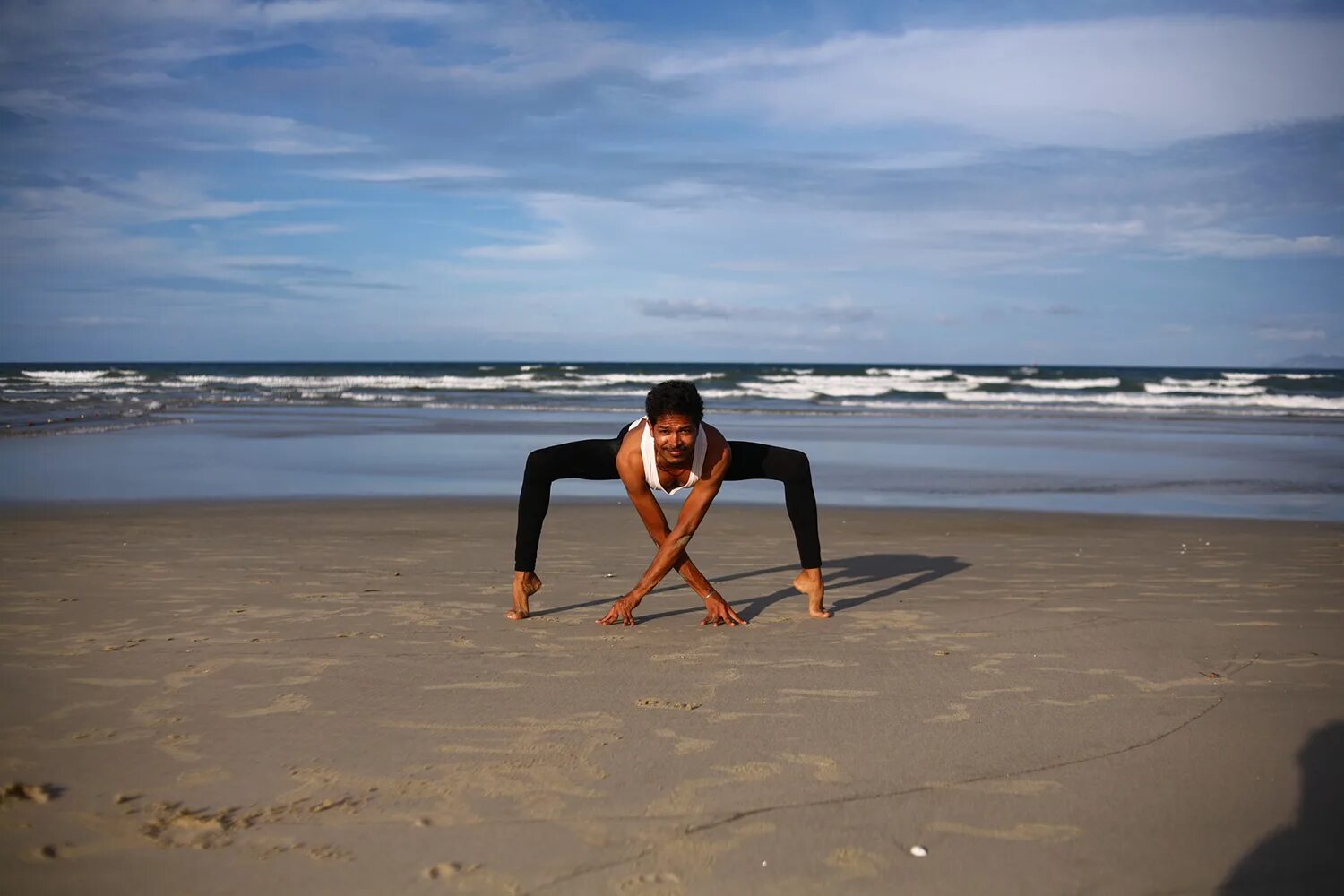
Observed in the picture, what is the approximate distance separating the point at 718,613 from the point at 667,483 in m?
0.73

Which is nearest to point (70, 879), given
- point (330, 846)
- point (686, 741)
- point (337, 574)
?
point (330, 846)

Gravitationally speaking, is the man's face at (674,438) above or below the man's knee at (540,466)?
above

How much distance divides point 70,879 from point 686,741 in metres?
1.81

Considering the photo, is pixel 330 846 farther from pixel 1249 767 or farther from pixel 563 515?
pixel 563 515

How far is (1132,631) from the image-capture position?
525 centimetres

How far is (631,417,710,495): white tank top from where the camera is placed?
513cm

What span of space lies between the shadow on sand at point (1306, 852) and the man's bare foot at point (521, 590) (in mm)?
3431

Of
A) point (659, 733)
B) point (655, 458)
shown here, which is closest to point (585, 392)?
point (655, 458)

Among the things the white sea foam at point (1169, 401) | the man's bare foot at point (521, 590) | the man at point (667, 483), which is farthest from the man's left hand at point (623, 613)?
the white sea foam at point (1169, 401)

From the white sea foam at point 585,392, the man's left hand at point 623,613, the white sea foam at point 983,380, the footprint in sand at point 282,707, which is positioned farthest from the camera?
the white sea foam at point 983,380

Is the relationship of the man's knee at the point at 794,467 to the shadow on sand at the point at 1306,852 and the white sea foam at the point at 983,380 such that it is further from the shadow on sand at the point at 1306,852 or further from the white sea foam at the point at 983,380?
the white sea foam at the point at 983,380

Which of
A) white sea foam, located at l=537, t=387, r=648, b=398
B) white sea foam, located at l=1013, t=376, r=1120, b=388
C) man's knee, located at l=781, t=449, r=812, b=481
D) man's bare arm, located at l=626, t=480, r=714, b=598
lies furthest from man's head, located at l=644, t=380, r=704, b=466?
white sea foam, located at l=1013, t=376, r=1120, b=388

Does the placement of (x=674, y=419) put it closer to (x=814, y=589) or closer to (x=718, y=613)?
(x=718, y=613)

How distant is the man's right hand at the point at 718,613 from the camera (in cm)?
538
